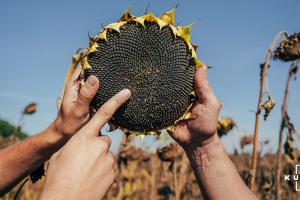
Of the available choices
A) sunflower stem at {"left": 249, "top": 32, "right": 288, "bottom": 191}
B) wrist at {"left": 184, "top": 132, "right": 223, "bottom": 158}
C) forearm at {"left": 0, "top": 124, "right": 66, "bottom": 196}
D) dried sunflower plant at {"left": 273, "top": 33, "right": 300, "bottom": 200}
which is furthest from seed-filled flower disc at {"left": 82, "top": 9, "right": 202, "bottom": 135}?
dried sunflower plant at {"left": 273, "top": 33, "right": 300, "bottom": 200}

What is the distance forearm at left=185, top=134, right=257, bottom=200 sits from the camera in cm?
296

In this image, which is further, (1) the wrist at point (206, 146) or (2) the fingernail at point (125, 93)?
(1) the wrist at point (206, 146)

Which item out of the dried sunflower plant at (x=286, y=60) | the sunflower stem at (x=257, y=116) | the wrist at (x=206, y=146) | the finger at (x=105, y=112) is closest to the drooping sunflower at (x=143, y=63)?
the finger at (x=105, y=112)

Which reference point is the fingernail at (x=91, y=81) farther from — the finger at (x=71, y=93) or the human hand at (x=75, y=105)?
the finger at (x=71, y=93)

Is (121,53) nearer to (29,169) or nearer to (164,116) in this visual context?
(164,116)

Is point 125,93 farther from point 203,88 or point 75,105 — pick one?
point 203,88

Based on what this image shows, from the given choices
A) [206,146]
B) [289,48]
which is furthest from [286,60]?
[206,146]

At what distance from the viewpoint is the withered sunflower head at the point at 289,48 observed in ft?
17.3

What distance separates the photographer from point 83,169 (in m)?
2.16

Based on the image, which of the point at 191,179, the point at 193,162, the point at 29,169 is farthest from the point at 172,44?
the point at 191,179

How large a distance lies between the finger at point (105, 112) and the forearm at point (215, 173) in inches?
28.6

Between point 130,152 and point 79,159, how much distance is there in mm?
6920

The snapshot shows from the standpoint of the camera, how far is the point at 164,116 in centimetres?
284

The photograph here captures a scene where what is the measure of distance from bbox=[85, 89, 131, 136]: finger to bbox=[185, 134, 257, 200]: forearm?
2.38 feet
